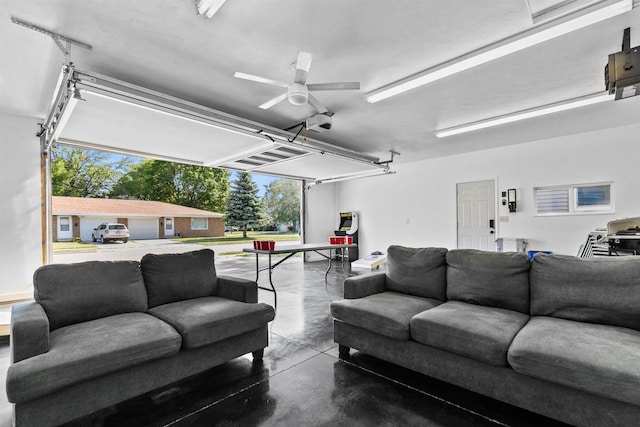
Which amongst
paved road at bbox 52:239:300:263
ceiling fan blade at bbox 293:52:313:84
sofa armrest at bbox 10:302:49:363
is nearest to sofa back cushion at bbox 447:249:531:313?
ceiling fan blade at bbox 293:52:313:84

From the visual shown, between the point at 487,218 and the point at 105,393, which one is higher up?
the point at 487,218

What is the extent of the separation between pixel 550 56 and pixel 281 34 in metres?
2.53

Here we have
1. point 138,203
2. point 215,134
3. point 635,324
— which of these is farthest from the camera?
point 138,203

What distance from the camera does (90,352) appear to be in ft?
5.35

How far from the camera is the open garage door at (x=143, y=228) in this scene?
8891 mm

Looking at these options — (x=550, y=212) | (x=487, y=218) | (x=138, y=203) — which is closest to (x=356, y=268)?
(x=487, y=218)

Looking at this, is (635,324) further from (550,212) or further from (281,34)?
(550,212)

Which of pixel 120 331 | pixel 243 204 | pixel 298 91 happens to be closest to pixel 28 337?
pixel 120 331

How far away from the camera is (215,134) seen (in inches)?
174

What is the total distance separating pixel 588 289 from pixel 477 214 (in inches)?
192

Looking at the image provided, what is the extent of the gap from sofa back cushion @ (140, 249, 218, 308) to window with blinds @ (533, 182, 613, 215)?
20.2 ft

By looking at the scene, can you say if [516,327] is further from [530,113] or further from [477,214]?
[477,214]

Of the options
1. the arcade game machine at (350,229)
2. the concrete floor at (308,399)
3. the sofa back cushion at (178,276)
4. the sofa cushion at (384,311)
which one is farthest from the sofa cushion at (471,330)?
the arcade game machine at (350,229)

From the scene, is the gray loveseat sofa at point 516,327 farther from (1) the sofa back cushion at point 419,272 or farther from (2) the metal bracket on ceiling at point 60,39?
(2) the metal bracket on ceiling at point 60,39
